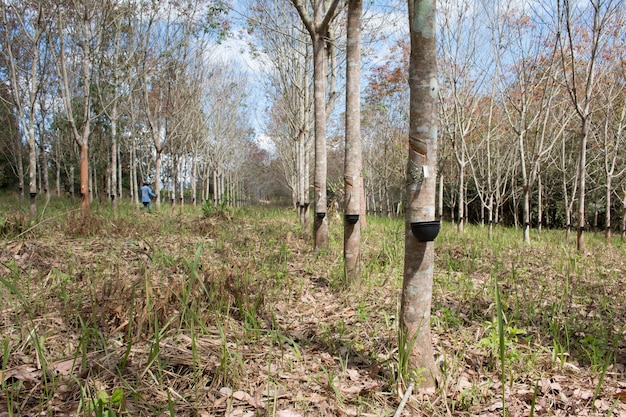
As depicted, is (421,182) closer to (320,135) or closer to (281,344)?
(281,344)

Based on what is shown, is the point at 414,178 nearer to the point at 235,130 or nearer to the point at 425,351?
the point at 425,351

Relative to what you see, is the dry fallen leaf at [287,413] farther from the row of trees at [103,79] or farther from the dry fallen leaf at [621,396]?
the row of trees at [103,79]

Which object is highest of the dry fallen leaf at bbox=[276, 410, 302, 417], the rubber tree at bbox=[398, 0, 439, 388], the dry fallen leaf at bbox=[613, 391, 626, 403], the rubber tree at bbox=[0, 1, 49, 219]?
the rubber tree at bbox=[0, 1, 49, 219]

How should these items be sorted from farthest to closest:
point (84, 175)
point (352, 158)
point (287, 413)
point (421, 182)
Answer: point (84, 175), point (352, 158), point (421, 182), point (287, 413)

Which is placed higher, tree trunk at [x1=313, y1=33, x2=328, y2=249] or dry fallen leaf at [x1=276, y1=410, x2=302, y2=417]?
tree trunk at [x1=313, y1=33, x2=328, y2=249]

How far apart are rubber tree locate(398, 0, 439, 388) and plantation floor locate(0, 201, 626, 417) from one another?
24 centimetres

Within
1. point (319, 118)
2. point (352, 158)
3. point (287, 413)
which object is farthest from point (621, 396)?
point (319, 118)

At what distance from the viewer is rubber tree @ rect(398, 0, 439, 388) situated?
2.01 m

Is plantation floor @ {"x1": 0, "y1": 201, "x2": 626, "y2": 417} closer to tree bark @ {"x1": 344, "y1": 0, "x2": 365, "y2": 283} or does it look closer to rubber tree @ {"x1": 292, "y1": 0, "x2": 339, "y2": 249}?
tree bark @ {"x1": 344, "y1": 0, "x2": 365, "y2": 283}

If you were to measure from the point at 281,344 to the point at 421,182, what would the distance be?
1.45 m

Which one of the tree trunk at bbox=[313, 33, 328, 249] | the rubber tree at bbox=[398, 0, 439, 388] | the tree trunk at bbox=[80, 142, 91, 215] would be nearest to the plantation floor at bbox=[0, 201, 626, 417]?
the rubber tree at bbox=[398, 0, 439, 388]

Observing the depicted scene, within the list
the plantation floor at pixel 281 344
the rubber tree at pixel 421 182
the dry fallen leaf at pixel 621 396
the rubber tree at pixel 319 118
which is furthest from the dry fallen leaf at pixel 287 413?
the rubber tree at pixel 319 118

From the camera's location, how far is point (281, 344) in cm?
240

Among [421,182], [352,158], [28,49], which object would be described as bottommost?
[421,182]
